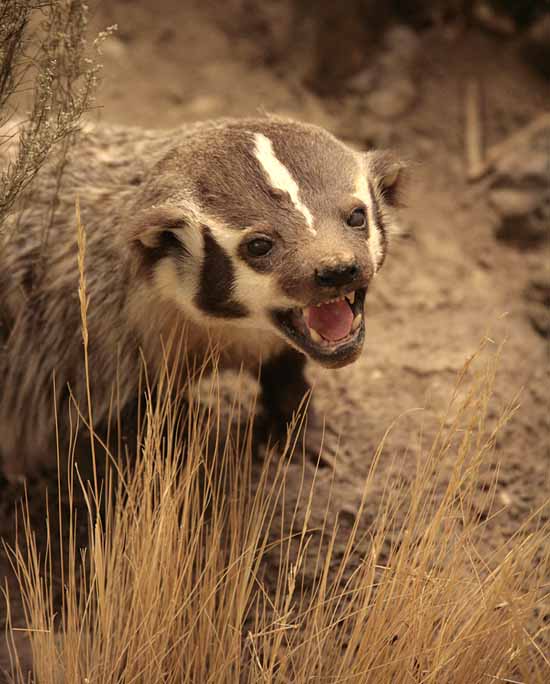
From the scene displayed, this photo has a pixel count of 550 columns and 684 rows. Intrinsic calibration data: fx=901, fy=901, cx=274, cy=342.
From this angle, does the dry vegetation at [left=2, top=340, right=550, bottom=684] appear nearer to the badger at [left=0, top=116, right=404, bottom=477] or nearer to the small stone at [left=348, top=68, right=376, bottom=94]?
the badger at [left=0, top=116, right=404, bottom=477]

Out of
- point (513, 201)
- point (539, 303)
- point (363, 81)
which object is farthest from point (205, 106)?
point (539, 303)

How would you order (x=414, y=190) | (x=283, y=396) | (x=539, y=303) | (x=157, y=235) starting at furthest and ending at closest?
(x=414, y=190) → (x=539, y=303) → (x=283, y=396) → (x=157, y=235)

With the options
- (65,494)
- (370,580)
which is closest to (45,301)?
(65,494)

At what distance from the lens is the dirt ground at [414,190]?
2.80 metres

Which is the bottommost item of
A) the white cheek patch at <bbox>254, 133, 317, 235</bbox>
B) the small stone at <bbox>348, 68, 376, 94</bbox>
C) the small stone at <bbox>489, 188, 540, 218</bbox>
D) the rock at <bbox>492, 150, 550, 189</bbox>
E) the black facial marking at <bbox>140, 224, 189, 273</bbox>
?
the black facial marking at <bbox>140, 224, 189, 273</bbox>

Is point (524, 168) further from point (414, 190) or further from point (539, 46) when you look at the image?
point (539, 46)

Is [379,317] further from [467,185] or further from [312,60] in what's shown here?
[312,60]

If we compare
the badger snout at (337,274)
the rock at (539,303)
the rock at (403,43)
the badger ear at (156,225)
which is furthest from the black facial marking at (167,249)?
the rock at (403,43)

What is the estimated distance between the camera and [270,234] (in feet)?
6.44

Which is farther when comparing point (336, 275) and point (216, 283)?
point (216, 283)

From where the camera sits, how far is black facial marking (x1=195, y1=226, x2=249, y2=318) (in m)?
2.05

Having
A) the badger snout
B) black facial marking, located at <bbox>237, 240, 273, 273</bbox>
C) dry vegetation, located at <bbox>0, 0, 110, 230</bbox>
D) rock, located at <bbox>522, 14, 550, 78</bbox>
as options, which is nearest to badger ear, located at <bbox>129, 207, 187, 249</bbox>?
black facial marking, located at <bbox>237, 240, 273, 273</bbox>

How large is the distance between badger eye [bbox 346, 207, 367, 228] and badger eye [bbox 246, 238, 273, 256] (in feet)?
0.62

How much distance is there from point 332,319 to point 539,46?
8.10 feet
